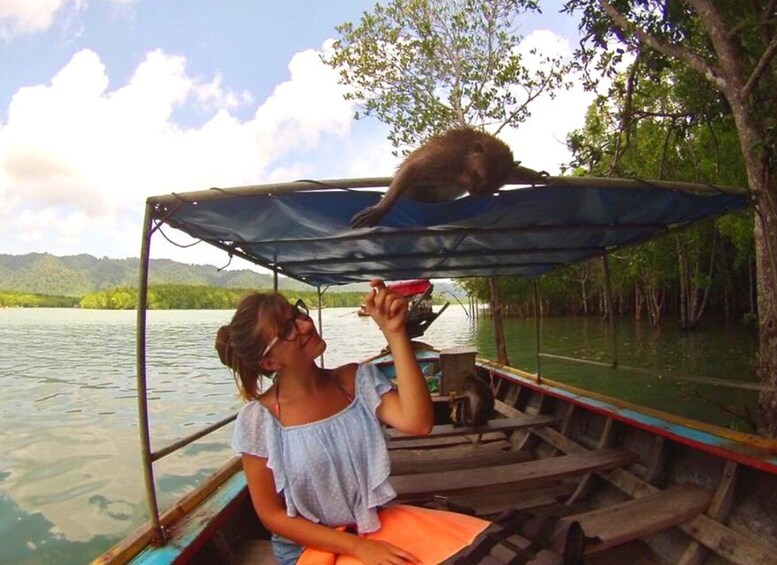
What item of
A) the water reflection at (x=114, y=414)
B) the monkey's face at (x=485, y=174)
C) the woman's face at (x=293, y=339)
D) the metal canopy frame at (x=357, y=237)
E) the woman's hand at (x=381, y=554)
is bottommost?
the water reflection at (x=114, y=414)

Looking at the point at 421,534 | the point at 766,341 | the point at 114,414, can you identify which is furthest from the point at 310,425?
the point at 114,414

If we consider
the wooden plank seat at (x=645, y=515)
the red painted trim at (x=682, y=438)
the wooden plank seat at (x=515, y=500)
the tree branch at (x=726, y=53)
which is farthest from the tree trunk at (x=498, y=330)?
the wooden plank seat at (x=645, y=515)

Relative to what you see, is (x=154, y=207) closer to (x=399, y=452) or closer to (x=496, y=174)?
(x=496, y=174)

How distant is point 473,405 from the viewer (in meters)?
5.07

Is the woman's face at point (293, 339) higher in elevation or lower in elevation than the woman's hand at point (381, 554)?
higher

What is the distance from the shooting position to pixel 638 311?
32.0 meters

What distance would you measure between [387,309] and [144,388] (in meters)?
1.51

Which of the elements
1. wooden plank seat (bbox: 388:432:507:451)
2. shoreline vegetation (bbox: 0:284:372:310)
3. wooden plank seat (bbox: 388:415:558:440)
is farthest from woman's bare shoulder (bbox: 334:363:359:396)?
shoreline vegetation (bbox: 0:284:372:310)

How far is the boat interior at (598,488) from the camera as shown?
279 centimetres

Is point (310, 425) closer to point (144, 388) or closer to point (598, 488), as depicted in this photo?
point (144, 388)

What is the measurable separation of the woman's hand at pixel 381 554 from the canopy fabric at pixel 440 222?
162cm

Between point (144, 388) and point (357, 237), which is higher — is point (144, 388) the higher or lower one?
the lower one

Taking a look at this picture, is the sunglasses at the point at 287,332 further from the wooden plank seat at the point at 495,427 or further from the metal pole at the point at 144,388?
the wooden plank seat at the point at 495,427

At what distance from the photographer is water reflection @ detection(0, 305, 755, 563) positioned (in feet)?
21.6
